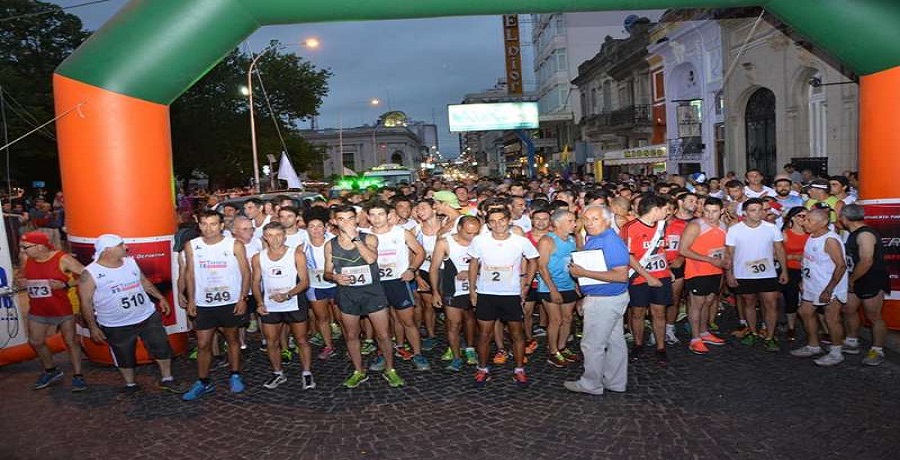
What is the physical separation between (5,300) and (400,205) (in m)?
4.92

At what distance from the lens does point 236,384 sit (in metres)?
6.52

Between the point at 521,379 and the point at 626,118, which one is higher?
the point at 626,118

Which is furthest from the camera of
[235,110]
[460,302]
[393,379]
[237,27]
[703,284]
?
[235,110]

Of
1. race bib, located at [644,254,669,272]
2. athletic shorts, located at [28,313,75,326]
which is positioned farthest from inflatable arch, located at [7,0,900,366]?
race bib, located at [644,254,669,272]

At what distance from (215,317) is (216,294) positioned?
239 mm

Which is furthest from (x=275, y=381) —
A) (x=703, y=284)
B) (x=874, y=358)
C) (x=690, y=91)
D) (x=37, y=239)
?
(x=690, y=91)

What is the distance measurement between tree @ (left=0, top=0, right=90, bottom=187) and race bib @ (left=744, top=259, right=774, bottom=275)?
28463 mm

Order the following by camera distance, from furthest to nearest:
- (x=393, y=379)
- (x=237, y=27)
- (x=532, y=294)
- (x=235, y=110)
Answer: (x=235, y=110)
(x=237, y=27)
(x=532, y=294)
(x=393, y=379)

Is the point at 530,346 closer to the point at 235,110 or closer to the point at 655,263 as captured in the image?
the point at 655,263

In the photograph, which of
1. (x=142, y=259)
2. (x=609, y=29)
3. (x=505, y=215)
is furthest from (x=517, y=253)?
(x=609, y=29)

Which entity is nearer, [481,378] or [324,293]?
[481,378]

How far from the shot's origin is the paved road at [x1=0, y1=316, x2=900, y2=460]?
488 centimetres

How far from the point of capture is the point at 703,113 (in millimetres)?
23609

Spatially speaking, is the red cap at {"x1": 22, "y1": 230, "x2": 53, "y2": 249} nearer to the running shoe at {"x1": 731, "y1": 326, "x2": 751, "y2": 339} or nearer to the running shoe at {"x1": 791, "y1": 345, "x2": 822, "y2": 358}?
the running shoe at {"x1": 731, "y1": 326, "x2": 751, "y2": 339}
